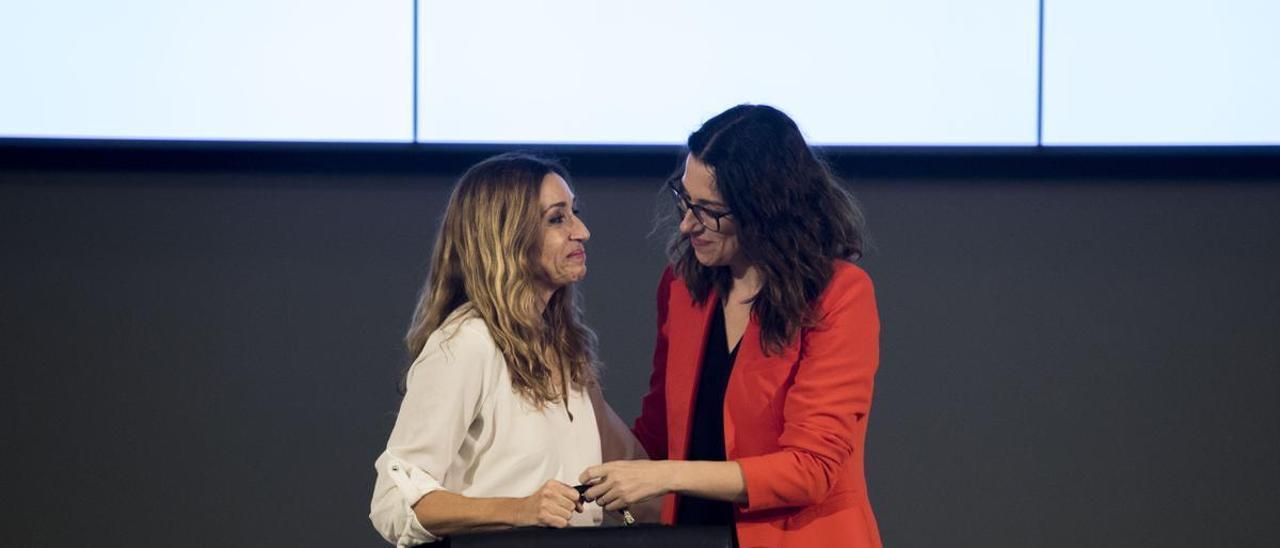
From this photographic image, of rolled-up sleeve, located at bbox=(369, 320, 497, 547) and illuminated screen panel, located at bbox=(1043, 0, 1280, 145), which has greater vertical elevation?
illuminated screen panel, located at bbox=(1043, 0, 1280, 145)

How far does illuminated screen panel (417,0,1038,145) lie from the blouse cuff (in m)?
1.63

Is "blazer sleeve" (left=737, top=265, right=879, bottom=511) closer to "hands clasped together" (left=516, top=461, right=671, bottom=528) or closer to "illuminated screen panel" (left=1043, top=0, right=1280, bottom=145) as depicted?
"hands clasped together" (left=516, top=461, right=671, bottom=528)

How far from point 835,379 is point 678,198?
401mm

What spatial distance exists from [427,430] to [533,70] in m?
1.67

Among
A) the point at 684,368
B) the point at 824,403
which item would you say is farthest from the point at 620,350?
the point at 824,403

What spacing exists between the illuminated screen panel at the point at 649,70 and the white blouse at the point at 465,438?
147 centimetres

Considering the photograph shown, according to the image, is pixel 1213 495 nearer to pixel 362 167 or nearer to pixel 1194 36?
pixel 1194 36

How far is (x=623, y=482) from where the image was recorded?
1.96 meters

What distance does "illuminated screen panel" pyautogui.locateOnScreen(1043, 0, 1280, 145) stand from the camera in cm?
359

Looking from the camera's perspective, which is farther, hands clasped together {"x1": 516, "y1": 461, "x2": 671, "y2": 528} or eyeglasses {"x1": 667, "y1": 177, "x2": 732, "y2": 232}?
eyeglasses {"x1": 667, "y1": 177, "x2": 732, "y2": 232}

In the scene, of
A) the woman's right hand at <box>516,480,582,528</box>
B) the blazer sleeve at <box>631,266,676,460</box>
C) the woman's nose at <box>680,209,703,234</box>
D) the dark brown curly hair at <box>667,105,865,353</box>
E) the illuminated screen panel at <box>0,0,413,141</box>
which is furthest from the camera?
the illuminated screen panel at <box>0,0,413,141</box>

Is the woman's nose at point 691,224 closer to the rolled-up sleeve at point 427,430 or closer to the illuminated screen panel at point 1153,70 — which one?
the rolled-up sleeve at point 427,430

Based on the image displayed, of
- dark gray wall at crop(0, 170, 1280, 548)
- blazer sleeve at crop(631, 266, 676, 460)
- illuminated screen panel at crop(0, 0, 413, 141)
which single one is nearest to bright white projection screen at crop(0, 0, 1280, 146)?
illuminated screen panel at crop(0, 0, 413, 141)

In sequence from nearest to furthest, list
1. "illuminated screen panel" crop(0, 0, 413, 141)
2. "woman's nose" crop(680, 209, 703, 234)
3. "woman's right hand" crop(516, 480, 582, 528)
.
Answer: "woman's right hand" crop(516, 480, 582, 528)
"woman's nose" crop(680, 209, 703, 234)
"illuminated screen panel" crop(0, 0, 413, 141)
